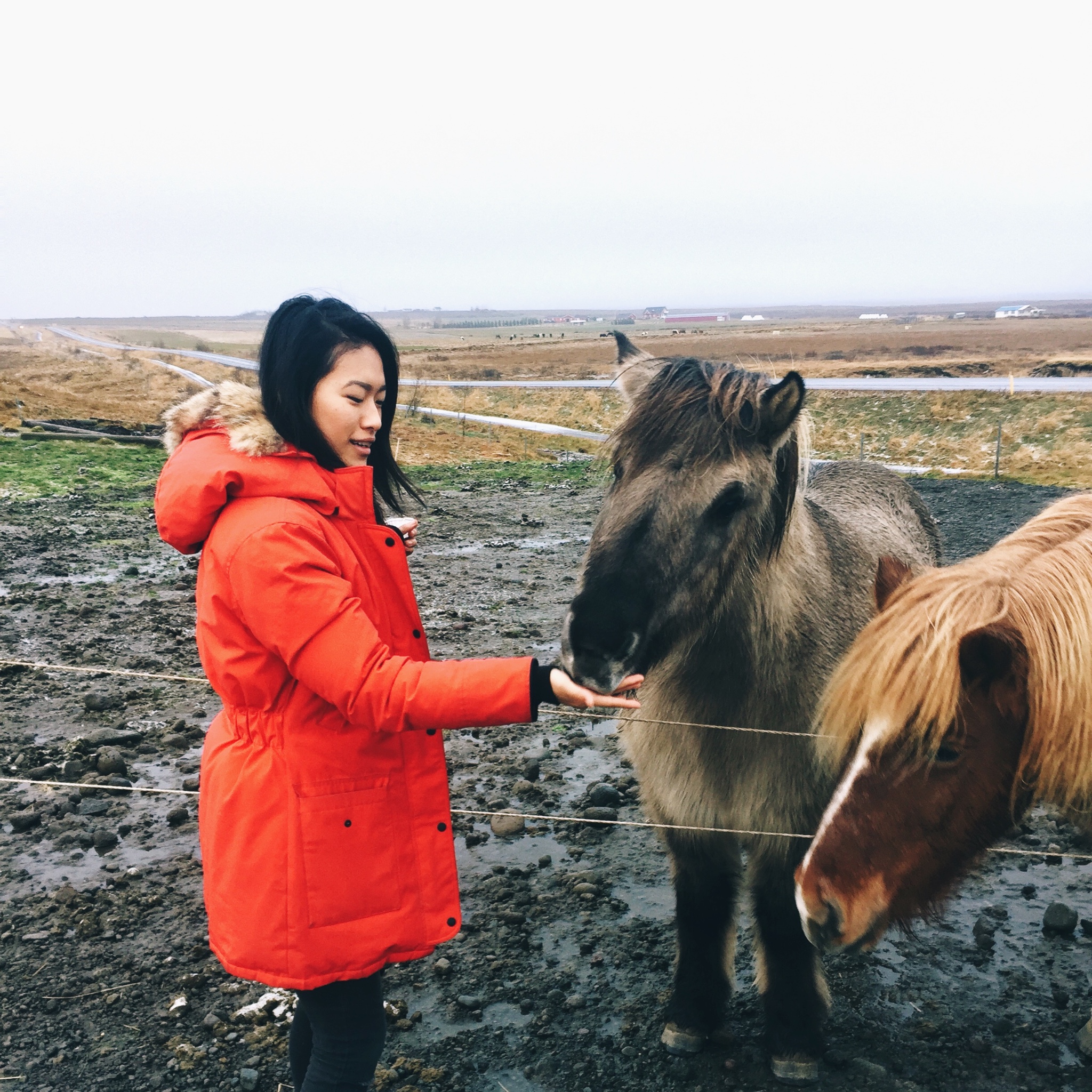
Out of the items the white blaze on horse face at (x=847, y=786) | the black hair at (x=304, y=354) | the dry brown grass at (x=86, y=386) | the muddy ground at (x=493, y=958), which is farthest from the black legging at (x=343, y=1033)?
the dry brown grass at (x=86, y=386)

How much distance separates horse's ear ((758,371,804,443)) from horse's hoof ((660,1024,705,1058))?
2160 mm

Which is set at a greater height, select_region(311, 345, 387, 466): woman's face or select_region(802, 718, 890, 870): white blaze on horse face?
select_region(311, 345, 387, 466): woman's face

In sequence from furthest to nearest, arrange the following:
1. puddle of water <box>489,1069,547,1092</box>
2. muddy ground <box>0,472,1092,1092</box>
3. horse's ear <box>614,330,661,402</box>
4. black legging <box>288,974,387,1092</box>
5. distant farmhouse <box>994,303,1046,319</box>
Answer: distant farmhouse <box>994,303,1046,319</box> < muddy ground <box>0,472,1092,1092</box> < puddle of water <box>489,1069,547,1092</box> < horse's ear <box>614,330,661,402</box> < black legging <box>288,974,387,1092</box>

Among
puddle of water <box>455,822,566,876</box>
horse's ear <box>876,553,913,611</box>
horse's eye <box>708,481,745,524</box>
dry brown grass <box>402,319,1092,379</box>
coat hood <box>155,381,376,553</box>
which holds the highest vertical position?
dry brown grass <box>402,319,1092,379</box>

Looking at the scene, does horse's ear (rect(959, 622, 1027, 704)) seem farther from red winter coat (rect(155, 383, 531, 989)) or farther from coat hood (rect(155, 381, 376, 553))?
coat hood (rect(155, 381, 376, 553))

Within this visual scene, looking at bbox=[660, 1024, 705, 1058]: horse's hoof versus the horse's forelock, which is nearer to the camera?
the horse's forelock

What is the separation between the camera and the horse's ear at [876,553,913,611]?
8.15 feet

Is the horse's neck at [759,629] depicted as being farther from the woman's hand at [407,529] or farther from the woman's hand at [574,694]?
the woman's hand at [407,529]

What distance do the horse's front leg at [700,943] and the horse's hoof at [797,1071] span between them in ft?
0.91

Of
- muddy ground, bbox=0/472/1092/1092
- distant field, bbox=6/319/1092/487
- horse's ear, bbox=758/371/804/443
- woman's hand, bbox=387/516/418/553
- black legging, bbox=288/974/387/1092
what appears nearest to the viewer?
black legging, bbox=288/974/387/1092

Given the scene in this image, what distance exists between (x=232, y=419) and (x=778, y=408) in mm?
1466

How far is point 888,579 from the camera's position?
250 centimetres

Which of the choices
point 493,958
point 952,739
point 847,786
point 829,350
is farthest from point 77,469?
point 829,350

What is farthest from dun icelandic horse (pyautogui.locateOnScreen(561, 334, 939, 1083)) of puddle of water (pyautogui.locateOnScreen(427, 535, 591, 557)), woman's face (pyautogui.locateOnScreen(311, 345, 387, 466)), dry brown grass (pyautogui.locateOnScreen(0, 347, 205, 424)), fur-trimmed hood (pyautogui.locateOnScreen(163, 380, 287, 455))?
dry brown grass (pyautogui.locateOnScreen(0, 347, 205, 424))
